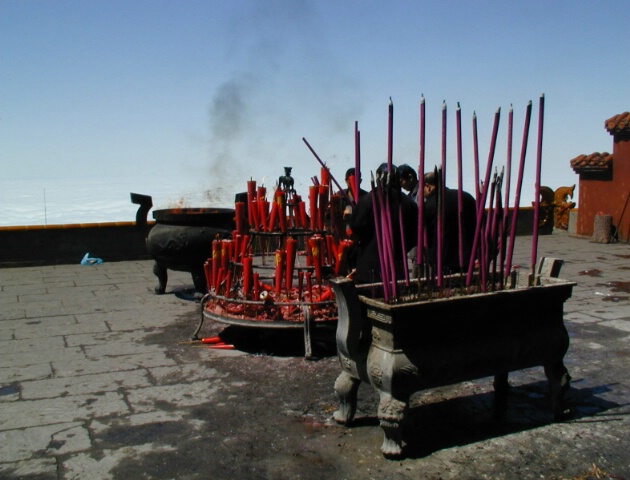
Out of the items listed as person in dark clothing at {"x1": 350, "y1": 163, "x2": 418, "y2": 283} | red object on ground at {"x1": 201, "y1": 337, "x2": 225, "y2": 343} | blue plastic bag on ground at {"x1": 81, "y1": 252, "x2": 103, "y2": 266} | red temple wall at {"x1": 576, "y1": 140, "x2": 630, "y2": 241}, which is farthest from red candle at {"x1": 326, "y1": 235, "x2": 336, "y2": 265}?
red temple wall at {"x1": 576, "y1": 140, "x2": 630, "y2": 241}

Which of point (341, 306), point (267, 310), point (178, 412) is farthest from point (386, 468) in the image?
point (267, 310)

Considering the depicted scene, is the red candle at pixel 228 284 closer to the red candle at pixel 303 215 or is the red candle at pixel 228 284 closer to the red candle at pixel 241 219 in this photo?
the red candle at pixel 241 219

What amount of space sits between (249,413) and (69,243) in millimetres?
7800

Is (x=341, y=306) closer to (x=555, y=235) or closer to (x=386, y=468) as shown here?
(x=386, y=468)

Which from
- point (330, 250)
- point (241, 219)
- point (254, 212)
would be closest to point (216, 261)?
point (241, 219)

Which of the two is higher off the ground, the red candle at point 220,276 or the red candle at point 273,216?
the red candle at point 273,216

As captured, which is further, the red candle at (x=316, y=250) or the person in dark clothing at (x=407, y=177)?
the person in dark clothing at (x=407, y=177)

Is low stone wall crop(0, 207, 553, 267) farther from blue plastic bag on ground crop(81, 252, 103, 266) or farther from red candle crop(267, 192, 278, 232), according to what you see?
red candle crop(267, 192, 278, 232)

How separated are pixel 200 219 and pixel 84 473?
184 inches

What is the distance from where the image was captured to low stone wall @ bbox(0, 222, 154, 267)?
1085 cm

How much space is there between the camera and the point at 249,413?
4332mm

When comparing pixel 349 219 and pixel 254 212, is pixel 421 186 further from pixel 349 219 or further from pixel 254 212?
pixel 254 212

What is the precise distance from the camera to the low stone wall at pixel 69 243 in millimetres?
10848

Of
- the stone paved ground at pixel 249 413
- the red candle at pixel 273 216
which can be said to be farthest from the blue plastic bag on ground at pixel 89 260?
the red candle at pixel 273 216
